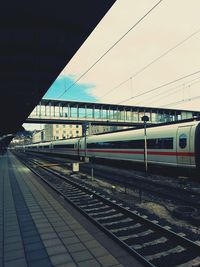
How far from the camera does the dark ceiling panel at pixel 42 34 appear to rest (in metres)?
5.11

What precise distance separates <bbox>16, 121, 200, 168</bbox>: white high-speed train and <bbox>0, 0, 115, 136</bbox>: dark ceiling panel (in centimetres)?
828

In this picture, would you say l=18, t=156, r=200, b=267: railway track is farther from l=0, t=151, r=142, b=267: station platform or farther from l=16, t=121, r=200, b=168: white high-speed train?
l=16, t=121, r=200, b=168: white high-speed train

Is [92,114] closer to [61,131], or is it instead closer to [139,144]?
[139,144]

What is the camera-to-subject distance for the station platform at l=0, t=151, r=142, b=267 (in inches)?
185

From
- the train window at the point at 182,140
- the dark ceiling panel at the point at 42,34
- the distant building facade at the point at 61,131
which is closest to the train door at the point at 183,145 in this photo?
the train window at the point at 182,140

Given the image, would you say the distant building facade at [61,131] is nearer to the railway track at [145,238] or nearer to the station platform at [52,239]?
the station platform at [52,239]

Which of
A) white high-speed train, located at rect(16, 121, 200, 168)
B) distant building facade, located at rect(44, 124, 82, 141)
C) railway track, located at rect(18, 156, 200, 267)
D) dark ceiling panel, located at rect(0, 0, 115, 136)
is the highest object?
distant building facade, located at rect(44, 124, 82, 141)

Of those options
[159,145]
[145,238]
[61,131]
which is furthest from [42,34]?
[61,131]

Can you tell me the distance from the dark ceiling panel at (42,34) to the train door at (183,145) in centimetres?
825

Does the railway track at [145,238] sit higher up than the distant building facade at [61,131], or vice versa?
the distant building facade at [61,131]

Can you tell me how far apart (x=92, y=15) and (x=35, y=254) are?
5.81 m

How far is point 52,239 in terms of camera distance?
5.75 meters

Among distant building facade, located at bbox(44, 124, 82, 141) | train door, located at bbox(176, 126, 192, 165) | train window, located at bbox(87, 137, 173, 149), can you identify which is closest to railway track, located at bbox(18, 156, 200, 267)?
train door, located at bbox(176, 126, 192, 165)

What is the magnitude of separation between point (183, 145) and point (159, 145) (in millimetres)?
2352
